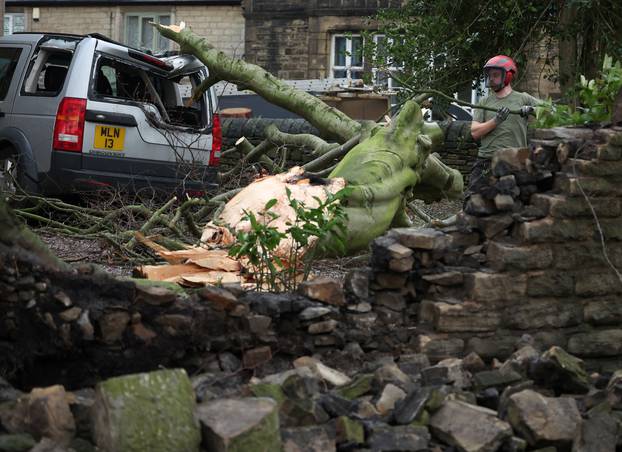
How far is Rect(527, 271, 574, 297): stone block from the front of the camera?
21.0ft

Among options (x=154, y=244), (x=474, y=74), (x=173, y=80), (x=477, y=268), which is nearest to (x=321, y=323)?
(x=477, y=268)

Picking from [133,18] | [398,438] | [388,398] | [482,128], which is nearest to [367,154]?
[482,128]

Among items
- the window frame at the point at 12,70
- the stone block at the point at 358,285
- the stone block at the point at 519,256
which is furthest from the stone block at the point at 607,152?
the window frame at the point at 12,70

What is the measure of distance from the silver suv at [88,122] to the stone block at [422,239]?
4228 millimetres

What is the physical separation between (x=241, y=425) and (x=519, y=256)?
2.60 metres

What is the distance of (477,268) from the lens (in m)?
6.46

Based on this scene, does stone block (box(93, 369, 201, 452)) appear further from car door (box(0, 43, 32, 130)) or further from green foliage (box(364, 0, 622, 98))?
green foliage (box(364, 0, 622, 98))

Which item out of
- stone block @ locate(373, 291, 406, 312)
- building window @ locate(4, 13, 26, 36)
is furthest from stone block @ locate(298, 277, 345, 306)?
building window @ locate(4, 13, 26, 36)

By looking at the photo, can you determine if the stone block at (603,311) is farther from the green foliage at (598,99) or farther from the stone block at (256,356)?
the stone block at (256,356)

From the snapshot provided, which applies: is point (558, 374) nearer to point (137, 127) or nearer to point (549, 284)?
point (549, 284)

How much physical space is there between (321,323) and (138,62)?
612cm

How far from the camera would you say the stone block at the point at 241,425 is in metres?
4.26

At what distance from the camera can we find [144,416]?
426 cm

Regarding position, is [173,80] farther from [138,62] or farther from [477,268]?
[477,268]
